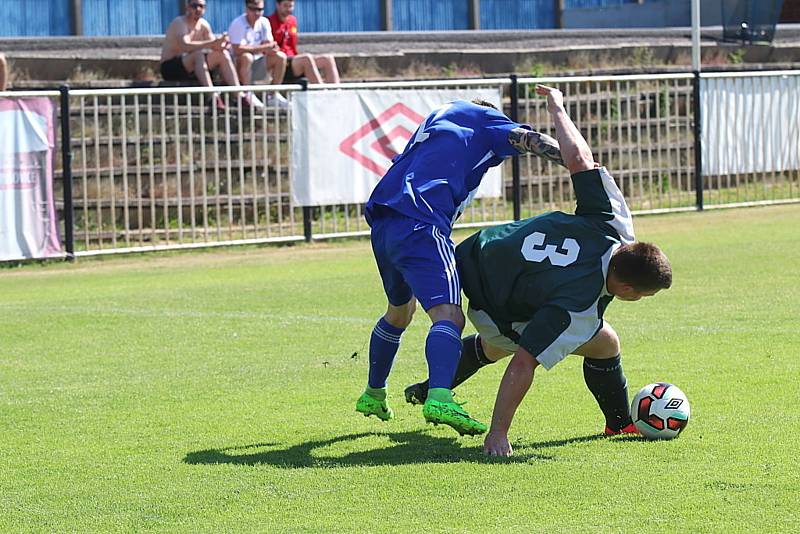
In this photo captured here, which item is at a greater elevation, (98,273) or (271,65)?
(271,65)

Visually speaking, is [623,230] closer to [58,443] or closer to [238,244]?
[58,443]

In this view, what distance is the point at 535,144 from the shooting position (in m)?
→ 6.89

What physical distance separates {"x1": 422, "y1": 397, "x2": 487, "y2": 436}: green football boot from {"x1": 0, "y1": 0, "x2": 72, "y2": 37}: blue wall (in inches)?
709

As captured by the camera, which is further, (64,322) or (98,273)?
(98,273)

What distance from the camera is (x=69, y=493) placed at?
19.6 feet

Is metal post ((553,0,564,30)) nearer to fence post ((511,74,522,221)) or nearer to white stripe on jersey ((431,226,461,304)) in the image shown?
fence post ((511,74,522,221))

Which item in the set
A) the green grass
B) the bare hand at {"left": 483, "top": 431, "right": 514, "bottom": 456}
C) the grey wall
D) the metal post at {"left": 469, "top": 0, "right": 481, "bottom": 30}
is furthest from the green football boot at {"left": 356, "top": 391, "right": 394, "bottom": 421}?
the grey wall

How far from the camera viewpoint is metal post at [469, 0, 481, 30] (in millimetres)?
27609

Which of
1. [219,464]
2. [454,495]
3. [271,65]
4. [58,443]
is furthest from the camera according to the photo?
[271,65]

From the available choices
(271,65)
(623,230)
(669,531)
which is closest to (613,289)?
(623,230)

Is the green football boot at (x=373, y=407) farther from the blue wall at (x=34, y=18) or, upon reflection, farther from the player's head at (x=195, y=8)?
the blue wall at (x=34, y=18)

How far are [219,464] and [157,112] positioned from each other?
36.1 feet

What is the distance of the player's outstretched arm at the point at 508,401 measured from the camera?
6.46 metres

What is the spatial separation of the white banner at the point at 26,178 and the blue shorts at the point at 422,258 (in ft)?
31.0
